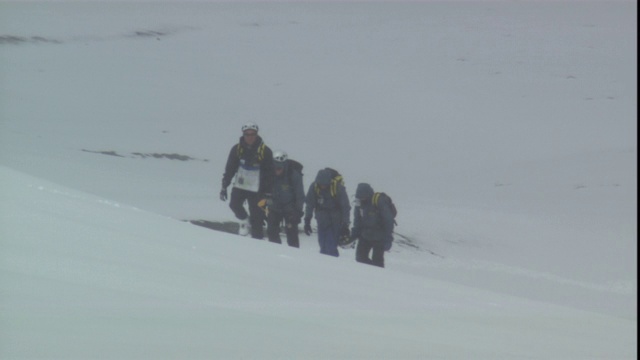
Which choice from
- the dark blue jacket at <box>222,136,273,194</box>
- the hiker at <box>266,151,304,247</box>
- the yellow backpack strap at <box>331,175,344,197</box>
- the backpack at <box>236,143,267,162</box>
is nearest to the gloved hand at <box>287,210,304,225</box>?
the hiker at <box>266,151,304,247</box>

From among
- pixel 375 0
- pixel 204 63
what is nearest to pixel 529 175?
pixel 204 63

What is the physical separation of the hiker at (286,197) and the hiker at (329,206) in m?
0.11

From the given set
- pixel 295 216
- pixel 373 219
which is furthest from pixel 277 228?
pixel 373 219

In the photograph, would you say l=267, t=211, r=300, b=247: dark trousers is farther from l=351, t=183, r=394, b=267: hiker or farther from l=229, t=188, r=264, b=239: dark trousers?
l=351, t=183, r=394, b=267: hiker

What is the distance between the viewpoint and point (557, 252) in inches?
514

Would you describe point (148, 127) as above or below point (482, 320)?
above

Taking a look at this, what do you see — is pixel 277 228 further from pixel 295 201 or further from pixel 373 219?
pixel 373 219

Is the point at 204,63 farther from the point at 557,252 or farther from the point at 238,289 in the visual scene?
the point at 238,289

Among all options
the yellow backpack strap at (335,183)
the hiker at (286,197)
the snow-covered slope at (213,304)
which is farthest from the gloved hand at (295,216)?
the snow-covered slope at (213,304)

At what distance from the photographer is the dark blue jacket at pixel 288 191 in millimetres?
9812

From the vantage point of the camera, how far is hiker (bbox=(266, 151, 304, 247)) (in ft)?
32.1

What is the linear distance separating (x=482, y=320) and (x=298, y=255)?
1211 millimetres

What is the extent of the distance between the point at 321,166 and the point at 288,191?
10697 mm

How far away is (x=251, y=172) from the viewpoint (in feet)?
32.1
